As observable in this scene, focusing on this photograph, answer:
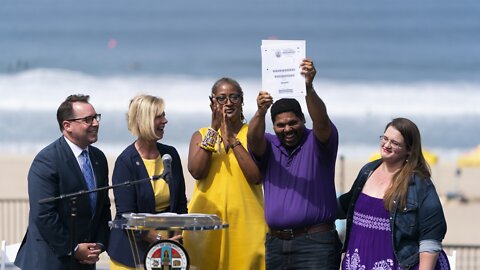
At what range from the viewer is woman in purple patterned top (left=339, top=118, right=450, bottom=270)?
5.24 m

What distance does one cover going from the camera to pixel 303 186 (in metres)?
5.76

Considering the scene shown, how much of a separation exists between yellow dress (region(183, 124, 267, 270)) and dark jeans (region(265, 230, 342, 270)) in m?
0.25

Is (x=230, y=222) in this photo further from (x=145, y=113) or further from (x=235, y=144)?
(x=145, y=113)

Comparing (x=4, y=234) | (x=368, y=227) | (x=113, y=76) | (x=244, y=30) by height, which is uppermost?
(x=244, y=30)

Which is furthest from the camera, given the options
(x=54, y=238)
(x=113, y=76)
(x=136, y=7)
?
(x=136, y=7)

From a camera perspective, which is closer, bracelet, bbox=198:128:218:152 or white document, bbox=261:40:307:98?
white document, bbox=261:40:307:98

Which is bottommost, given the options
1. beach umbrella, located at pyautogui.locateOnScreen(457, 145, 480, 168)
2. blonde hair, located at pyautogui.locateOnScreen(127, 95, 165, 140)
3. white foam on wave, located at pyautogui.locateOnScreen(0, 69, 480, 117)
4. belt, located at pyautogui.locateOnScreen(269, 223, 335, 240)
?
belt, located at pyautogui.locateOnScreen(269, 223, 335, 240)

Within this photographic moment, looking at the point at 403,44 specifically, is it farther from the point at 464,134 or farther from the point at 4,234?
the point at 4,234

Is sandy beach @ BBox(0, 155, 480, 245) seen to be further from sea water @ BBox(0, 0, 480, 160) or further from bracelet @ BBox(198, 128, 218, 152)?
bracelet @ BBox(198, 128, 218, 152)

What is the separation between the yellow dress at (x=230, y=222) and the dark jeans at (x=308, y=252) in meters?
0.25

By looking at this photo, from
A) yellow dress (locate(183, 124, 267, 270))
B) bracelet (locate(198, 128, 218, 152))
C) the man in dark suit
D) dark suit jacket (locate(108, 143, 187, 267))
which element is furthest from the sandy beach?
the man in dark suit

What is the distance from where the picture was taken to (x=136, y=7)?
62031 millimetres

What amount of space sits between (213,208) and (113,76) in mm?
35437

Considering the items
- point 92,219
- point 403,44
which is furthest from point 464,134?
point 92,219
